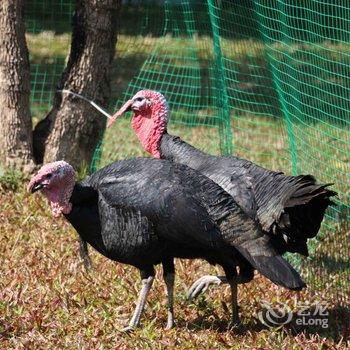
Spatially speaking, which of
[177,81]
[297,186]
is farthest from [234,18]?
[297,186]

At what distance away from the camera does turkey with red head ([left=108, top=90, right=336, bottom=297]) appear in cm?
499

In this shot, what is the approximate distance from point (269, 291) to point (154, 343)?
1.14 m

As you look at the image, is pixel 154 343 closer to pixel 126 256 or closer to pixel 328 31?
pixel 126 256

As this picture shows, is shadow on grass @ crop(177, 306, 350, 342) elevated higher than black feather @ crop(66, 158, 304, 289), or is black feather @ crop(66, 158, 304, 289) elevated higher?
black feather @ crop(66, 158, 304, 289)

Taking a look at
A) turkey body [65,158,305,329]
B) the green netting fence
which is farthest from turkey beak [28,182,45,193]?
the green netting fence

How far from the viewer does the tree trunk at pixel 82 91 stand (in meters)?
7.49

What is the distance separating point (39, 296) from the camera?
18.7 feet

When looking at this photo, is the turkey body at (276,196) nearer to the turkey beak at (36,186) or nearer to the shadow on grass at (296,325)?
the shadow on grass at (296,325)

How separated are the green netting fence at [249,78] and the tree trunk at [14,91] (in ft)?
2.14

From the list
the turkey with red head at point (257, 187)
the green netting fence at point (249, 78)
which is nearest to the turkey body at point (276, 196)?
the turkey with red head at point (257, 187)

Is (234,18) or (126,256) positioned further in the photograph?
(234,18)

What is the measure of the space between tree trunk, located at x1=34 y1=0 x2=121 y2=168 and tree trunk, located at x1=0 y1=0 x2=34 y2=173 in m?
0.17

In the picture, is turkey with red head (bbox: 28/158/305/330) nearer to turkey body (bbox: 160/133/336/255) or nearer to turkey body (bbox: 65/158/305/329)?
turkey body (bbox: 65/158/305/329)

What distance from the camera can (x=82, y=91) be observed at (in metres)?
7.61
